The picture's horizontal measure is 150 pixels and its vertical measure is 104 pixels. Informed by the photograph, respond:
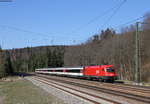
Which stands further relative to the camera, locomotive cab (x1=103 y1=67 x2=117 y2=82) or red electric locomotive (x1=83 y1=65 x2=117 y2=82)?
red electric locomotive (x1=83 y1=65 x2=117 y2=82)

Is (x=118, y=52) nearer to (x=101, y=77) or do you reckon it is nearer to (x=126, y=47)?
(x=126, y=47)

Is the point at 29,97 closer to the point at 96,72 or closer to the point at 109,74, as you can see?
the point at 109,74

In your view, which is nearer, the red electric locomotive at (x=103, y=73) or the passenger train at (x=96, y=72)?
the red electric locomotive at (x=103, y=73)

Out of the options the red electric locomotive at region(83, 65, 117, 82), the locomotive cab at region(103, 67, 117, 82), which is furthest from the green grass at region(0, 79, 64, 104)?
the red electric locomotive at region(83, 65, 117, 82)

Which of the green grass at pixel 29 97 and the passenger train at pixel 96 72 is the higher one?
the passenger train at pixel 96 72

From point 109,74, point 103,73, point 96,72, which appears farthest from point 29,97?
point 96,72

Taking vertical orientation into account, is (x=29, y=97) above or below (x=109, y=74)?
below

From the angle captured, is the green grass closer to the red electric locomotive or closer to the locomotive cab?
the locomotive cab

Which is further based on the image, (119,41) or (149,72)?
(119,41)

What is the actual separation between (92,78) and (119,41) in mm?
17716

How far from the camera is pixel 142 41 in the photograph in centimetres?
5406

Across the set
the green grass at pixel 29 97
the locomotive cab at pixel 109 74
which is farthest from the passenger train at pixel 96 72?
the green grass at pixel 29 97

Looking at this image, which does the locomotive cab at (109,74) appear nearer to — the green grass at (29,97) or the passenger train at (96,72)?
the passenger train at (96,72)

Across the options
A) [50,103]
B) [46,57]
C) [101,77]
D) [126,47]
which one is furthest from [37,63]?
[50,103]
